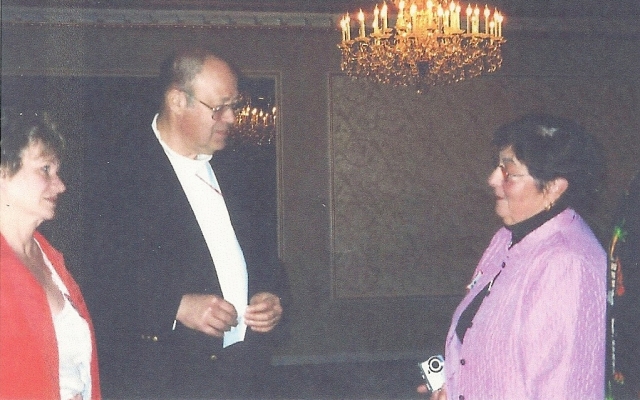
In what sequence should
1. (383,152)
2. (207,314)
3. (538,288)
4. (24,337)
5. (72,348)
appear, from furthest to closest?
(383,152) → (207,314) → (538,288) → (72,348) → (24,337)

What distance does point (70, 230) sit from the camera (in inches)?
65.4

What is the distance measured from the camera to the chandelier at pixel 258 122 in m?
5.29

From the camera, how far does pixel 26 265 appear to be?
1.36 metres

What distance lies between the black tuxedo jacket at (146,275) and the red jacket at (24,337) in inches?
14.1

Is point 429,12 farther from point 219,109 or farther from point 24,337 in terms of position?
point 24,337

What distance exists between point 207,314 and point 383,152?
3776 millimetres

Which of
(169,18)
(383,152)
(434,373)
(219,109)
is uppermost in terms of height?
(169,18)

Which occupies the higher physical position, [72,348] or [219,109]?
[219,109]

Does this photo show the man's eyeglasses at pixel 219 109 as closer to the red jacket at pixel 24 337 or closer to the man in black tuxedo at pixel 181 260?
the man in black tuxedo at pixel 181 260

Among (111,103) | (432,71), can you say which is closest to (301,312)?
(111,103)

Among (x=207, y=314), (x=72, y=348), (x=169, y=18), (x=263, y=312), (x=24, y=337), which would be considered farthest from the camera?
(x=169, y=18)

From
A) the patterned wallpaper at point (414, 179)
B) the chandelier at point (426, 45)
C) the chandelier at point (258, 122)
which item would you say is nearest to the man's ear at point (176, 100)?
the chandelier at point (426, 45)

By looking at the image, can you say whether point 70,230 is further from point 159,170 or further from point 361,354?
point 361,354

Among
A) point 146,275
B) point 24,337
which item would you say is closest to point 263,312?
point 146,275
